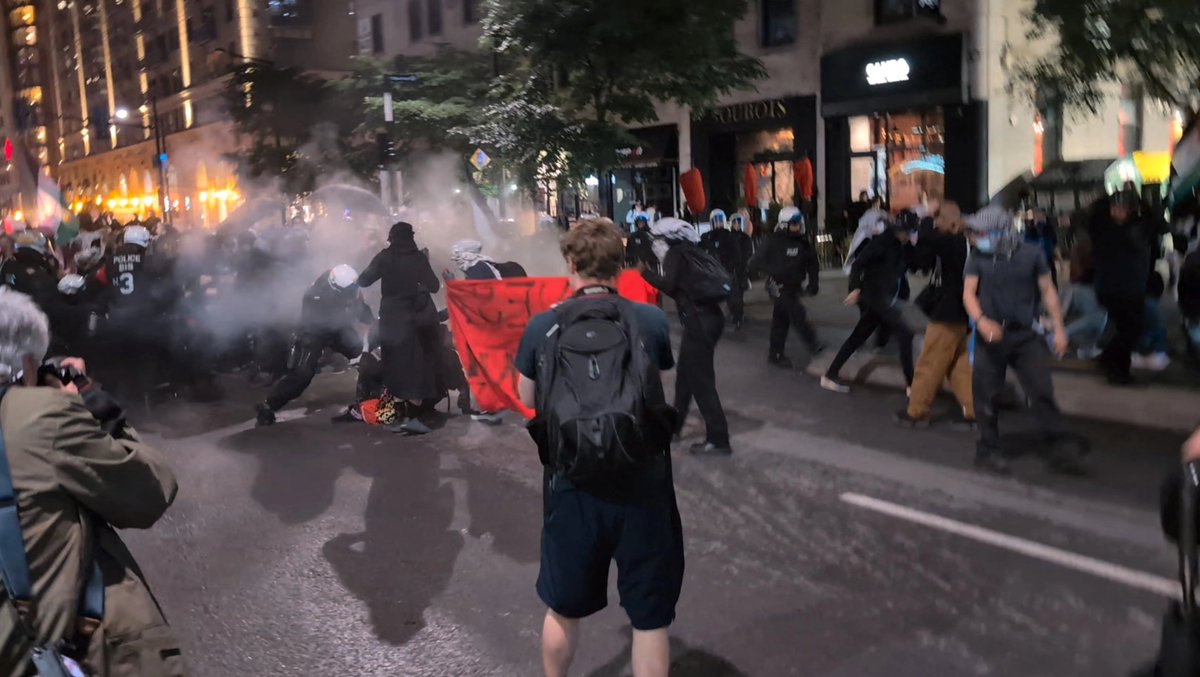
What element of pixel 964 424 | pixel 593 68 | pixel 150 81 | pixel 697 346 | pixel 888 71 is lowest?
pixel 964 424

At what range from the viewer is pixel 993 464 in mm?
6469

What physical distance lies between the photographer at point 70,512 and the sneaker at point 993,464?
5.30m

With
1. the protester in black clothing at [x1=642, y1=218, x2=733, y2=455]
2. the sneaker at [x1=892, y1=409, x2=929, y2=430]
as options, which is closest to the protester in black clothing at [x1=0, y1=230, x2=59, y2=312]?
the protester in black clothing at [x1=642, y1=218, x2=733, y2=455]

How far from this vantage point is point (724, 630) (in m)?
4.22

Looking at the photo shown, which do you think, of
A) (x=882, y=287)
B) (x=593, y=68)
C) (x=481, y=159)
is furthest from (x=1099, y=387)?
(x=481, y=159)

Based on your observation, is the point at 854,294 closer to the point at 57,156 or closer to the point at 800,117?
the point at 800,117

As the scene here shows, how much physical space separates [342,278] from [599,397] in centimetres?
606

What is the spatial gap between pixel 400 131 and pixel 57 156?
85.2 m

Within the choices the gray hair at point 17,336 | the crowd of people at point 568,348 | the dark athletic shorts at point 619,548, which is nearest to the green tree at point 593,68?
the crowd of people at point 568,348

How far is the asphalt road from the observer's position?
4.05 meters

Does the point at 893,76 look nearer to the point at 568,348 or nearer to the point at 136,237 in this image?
the point at 136,237

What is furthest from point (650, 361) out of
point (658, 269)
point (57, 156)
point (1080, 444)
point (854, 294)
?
point (57, 156)

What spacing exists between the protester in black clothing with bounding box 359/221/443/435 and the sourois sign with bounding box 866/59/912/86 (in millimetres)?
15465

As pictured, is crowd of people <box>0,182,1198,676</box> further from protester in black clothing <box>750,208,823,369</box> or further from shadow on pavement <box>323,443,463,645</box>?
shadow on pavement <box>323,443,463,645</box>
